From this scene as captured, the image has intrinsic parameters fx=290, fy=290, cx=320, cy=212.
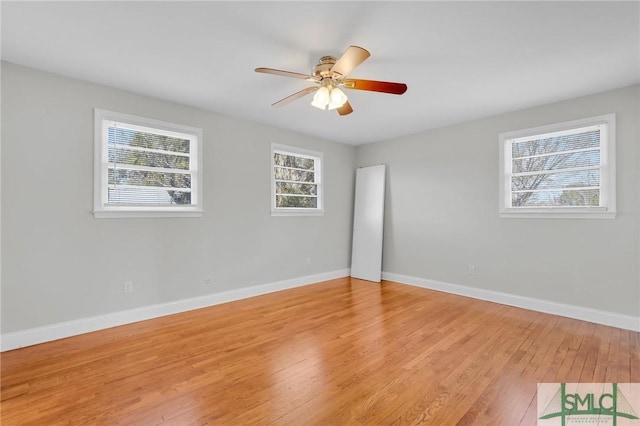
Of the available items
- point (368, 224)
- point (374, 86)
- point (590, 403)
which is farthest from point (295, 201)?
point (590, 403)

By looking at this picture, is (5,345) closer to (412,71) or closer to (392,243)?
(412,71)

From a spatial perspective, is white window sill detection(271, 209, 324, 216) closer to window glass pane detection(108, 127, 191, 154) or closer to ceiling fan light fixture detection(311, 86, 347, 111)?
window glass pane detection(108, 127, 191, 154)

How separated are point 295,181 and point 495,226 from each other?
314cm

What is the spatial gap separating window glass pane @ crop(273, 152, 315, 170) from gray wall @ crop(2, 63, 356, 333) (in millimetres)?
268

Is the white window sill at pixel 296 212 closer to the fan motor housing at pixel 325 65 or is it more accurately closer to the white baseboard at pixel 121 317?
the white baseboard at pixel 121 317

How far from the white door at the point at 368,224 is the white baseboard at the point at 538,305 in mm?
686

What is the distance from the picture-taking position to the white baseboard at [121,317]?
2.66 meters

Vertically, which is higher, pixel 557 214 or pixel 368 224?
pixel 557 214

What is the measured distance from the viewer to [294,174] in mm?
5023

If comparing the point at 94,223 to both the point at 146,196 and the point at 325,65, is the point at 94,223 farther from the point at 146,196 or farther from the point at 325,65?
the point at 325,65

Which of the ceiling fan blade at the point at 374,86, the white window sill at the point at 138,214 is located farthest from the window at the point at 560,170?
the white window sill at the point at 138,214

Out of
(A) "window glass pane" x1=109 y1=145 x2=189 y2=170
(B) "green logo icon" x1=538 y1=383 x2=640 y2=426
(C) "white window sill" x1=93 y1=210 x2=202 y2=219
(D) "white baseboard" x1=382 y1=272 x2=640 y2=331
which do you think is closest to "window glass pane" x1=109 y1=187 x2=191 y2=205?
(C) "white window sill" x1=93 y1=210 x2=202 y2=219

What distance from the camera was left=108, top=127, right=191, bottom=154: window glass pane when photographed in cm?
324

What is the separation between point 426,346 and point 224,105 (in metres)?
3.58
